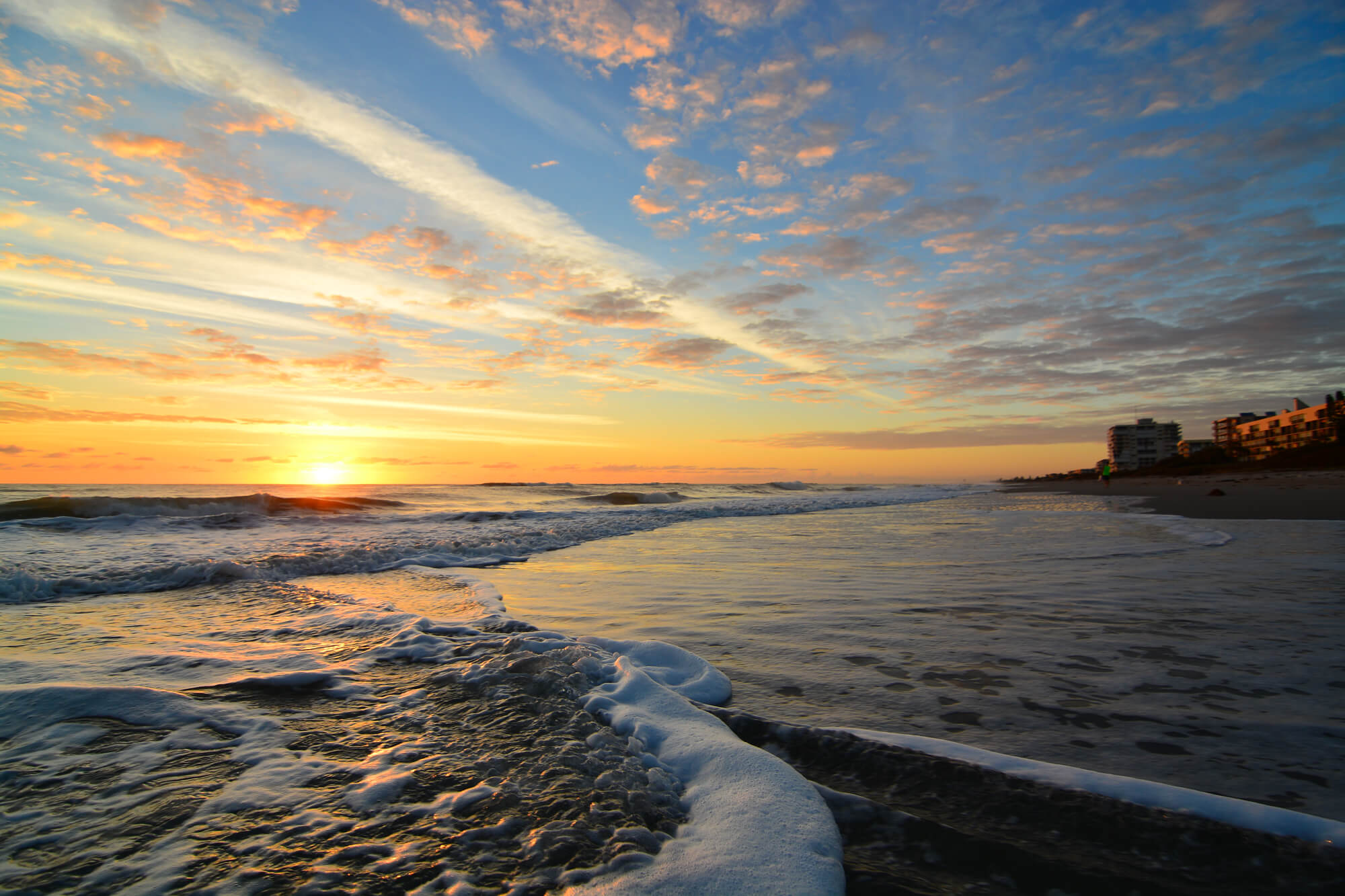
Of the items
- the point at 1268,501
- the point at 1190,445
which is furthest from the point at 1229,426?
the point at 1268,501

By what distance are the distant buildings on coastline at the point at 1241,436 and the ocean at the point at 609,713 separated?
4478 cm

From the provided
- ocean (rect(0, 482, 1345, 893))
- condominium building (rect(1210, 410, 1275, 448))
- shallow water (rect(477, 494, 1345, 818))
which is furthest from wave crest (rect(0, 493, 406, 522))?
condominium building (rect(1210, 410, 1275, 448))

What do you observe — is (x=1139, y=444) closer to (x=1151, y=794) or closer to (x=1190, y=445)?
(x=1190, y=445)

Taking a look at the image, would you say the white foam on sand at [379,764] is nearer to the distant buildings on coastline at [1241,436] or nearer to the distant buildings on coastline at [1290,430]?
the distant buildings on coastline at [1241,436]

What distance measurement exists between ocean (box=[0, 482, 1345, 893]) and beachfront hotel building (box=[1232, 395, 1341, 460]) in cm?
8222

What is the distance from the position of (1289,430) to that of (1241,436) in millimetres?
15879

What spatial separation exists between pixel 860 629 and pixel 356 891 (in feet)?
12.5

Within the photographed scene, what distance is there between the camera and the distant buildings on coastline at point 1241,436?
225 feet

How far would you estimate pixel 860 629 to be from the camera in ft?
15.1

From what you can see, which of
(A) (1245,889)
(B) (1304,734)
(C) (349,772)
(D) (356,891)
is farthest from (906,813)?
(C) (349,772)

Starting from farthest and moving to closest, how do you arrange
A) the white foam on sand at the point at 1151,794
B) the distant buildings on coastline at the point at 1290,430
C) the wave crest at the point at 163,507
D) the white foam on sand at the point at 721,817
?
the distant buildings on coastline at the point at 1290,430 → the wave crest at the point at 163,507 → the white foam on sand at the point at 1151,794 → the white foam on sand at the point at 721,817

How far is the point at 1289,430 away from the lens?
8069cm

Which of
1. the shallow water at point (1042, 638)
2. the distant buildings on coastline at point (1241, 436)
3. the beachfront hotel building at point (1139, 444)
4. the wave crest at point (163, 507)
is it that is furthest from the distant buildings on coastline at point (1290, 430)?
the wave crest at point (163, 507)

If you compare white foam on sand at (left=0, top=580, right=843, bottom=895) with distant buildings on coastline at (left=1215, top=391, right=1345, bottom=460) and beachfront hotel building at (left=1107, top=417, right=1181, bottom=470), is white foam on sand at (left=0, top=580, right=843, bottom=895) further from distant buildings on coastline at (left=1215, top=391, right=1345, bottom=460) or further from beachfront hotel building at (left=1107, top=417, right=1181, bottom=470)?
beachfront hotel building at (left=1107, top=417, right=1181, bottom=470)
